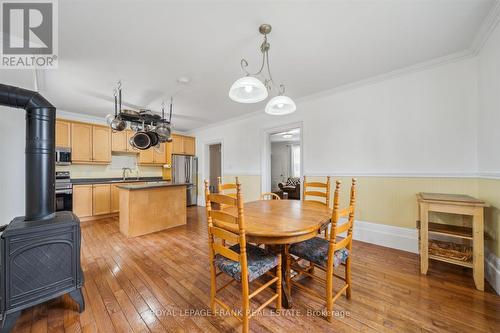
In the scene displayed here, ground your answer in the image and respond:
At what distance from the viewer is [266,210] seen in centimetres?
190

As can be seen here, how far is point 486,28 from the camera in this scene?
1780 mm

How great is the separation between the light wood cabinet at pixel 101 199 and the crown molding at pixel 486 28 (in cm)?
642

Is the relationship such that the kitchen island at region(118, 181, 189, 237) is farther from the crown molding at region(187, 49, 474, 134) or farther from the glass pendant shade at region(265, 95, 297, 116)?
the crown molding at region(187, 49, 474, 134)

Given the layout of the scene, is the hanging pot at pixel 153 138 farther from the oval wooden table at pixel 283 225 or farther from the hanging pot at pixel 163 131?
the oval wooden table at pixel 283 225

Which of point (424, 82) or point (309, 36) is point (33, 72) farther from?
point (424, 82)

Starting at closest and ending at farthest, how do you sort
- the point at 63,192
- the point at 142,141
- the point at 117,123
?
the point at 117,123
the point at 142,141
the point at 63,192

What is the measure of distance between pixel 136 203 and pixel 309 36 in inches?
138

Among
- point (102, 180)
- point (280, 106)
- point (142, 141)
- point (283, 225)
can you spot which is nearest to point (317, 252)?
point (283, 225)

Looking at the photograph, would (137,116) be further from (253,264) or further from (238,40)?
(253,264)

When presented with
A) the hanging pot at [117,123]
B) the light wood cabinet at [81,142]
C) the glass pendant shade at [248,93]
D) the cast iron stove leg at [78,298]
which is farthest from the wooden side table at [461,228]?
the light wood cabinet at [81,142]

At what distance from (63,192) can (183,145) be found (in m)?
2.89

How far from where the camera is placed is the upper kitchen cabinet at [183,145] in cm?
560

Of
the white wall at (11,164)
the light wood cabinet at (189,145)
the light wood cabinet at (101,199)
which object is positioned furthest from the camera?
the light wood cabinet at (189,145)

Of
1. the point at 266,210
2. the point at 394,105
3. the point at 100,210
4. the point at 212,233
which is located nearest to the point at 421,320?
the point at 266,210
